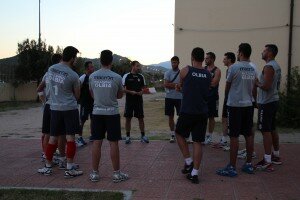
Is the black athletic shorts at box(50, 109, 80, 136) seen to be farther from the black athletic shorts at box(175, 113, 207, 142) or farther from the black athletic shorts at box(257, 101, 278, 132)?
the black athletic shorts at box(257, 101, 278, 132)

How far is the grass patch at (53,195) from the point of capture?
19.1 feet

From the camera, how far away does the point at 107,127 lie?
21.7 ft

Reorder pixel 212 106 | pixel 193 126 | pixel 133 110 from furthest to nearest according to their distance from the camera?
pixel 133 110
pixel 212 106
pixel 193 126

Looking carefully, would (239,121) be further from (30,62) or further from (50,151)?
(30,62)

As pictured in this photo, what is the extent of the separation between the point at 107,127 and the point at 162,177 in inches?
46.9

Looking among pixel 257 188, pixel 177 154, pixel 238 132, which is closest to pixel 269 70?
pixel 238 132

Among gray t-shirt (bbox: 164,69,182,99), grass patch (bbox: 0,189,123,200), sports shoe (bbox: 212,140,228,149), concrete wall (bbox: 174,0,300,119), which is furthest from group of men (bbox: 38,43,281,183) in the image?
concrete wall (bbox: 174,0,300,119)

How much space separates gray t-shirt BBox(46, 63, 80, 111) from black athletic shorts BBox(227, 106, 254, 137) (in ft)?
8.27

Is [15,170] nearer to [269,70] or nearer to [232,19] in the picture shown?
[269,70]

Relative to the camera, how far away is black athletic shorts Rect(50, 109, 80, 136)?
6863 mm

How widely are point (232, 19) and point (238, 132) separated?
288 inches

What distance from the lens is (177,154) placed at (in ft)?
28.1

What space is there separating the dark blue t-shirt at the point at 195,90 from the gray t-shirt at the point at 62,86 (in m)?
1.75

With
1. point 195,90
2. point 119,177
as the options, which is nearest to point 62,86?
point 119,177
